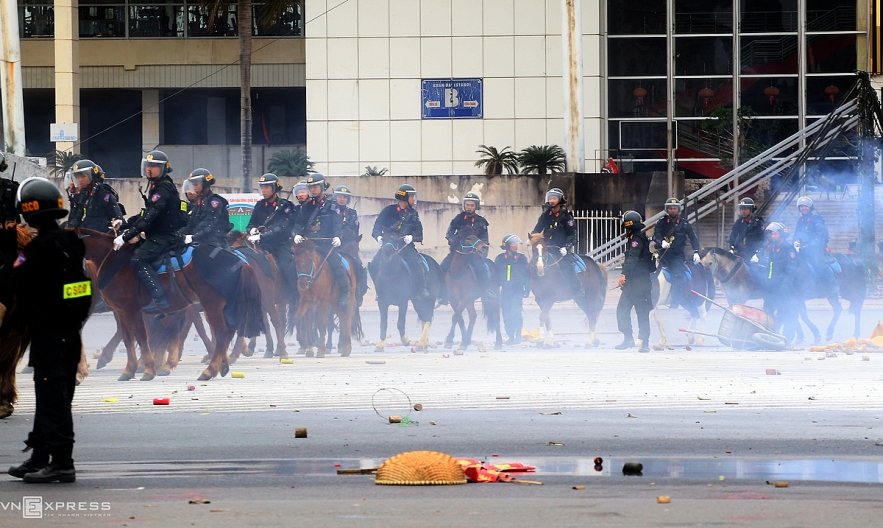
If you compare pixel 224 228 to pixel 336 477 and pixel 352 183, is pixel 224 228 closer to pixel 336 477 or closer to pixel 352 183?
pixel 336 477

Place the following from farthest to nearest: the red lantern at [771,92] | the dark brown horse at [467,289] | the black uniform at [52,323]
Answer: the red lantern at [771,92] < the dark brown horse at [467,289] < the black uniform at [52,323]

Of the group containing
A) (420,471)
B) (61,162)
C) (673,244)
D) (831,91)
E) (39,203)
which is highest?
(831,91)

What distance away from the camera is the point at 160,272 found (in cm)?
1587

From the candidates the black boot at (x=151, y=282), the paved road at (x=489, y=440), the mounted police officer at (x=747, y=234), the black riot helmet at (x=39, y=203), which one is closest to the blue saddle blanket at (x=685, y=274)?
the mounted police officer at (x=747, y=234)

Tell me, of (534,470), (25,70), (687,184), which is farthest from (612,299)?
(25,70)

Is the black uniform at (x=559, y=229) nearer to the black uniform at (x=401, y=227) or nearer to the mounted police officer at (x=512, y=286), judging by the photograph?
the mounted police officer at (x=512, y=286)

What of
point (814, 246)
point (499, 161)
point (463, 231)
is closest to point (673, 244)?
point (814, 246)

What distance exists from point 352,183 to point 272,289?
2020 centimetres

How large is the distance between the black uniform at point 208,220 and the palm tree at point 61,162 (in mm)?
20293

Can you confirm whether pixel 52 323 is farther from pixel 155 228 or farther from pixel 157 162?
pixel 157 162

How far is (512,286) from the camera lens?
73.8 feet

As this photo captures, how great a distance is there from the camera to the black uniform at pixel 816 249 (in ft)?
76.0

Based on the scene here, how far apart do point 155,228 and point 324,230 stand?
185 inches

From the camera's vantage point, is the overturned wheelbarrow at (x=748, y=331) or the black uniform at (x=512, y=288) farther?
the black uniform at (x=512, y=288)
